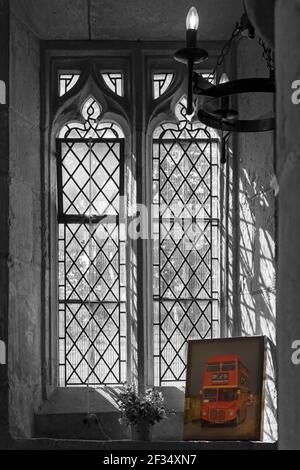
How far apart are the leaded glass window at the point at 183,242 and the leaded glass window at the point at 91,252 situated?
0.75 feet

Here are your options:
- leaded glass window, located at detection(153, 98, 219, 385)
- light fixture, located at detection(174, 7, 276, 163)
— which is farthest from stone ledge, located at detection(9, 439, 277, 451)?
light fixture, located at detection(174, 7, 276, 163)

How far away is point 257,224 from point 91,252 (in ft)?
3.49

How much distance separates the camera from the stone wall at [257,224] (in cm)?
437

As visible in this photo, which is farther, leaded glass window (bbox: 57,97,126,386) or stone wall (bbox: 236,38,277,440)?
leaded glass window (bbox: 57,97,126,386)

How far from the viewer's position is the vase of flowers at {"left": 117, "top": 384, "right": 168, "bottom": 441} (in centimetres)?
434

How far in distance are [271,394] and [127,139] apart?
1.81 m

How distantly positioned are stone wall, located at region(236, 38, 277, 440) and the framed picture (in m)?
0.11

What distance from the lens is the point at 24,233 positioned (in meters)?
4.68

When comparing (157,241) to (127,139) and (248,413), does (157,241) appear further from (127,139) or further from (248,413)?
(248,413)

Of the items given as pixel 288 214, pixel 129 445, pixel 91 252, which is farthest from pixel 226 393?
pixel 288 214

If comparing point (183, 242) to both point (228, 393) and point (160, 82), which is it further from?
point (228, 393)

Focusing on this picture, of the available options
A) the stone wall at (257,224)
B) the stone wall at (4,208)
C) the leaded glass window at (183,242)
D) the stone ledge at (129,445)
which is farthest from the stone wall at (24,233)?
the stone wall at (257,224)

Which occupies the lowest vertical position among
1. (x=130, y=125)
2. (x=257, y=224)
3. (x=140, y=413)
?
(x=140, y=413)

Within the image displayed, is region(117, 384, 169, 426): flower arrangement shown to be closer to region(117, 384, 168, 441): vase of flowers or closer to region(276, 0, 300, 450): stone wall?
region(117, 384, 168, 441): vase of flowers
